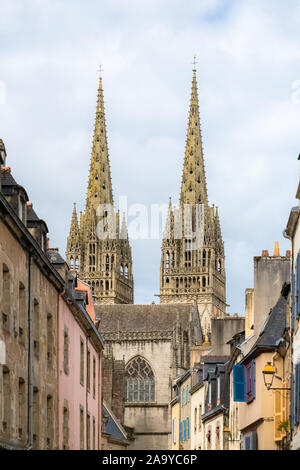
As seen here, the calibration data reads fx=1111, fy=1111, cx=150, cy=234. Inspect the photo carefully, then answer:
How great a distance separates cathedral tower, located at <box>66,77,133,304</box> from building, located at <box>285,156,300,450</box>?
114m

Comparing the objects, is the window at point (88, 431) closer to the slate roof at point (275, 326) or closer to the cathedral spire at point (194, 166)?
the slate roof at point (275, 326)

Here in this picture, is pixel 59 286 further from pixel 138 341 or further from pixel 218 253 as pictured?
pixel 218 253

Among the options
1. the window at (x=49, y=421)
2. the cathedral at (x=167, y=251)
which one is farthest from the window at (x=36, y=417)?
the cathedral at (x=167, y=251)

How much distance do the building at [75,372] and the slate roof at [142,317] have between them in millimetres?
67985

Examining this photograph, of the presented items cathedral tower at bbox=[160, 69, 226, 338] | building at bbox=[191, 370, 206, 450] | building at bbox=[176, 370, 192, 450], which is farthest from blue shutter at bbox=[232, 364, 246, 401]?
cathedral tower at bbox=[160, 69, 226, 338]

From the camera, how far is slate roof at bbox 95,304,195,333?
4264 inches

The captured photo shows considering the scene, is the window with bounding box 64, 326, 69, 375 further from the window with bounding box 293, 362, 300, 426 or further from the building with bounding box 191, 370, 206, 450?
the building with bounding box 191, 370, 206, 450

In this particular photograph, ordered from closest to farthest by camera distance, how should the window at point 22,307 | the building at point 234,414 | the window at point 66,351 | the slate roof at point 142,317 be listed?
Result: the window at point 22,307 < the window at point 66,351 < the building at point 234,414 < the slate roof at point 142,317

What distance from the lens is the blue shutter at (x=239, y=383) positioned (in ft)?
105

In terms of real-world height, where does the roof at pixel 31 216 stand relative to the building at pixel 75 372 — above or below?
above

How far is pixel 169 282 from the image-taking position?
13788cm

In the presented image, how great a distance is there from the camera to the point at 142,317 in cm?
11088
